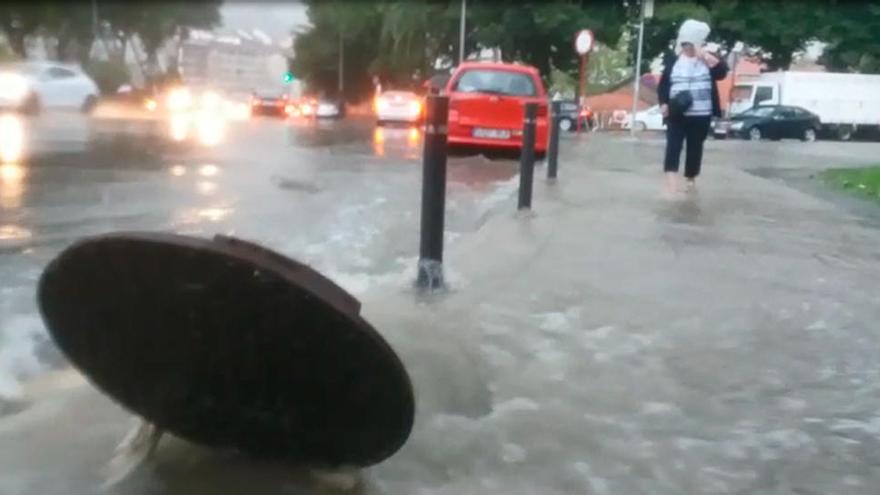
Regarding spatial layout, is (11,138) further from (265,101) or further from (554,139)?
(265,101)

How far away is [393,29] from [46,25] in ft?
4.12

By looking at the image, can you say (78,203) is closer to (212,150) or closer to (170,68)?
(170,68)

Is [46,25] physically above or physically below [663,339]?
above

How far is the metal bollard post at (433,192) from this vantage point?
18.0 ft

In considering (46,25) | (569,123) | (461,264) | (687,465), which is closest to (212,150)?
(461,264)

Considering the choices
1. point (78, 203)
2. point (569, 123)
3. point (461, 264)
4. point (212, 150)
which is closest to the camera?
point (461, 264)

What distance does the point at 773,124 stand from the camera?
27609 mm

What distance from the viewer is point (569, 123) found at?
4153 cm

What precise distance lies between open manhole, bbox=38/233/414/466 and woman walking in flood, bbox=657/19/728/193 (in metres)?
8.18

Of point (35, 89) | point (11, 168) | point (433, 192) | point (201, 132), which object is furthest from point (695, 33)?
point (35, 89)

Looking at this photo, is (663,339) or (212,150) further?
(212,150)

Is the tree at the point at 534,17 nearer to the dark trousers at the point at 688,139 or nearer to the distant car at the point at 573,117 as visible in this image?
the dark trousers at the point at 688,139

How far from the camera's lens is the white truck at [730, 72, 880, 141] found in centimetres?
1439

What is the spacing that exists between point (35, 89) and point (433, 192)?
2521cm
